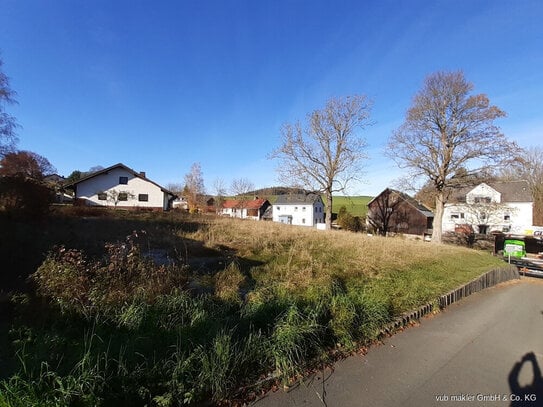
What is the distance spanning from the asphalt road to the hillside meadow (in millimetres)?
326

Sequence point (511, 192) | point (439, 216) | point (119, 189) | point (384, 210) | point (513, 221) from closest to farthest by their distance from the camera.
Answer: point (439, 216) → point (119, 189) → point (513, 221) → point (511, 192) → point (384, 210)

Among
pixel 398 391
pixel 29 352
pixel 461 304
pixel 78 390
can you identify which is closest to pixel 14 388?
pixel 78 390

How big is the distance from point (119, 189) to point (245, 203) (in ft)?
114

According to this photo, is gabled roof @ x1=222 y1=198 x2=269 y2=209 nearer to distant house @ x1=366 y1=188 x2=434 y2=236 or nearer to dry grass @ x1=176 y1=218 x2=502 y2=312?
distant house @ x1=366 y1=188 x2=434 y2=236

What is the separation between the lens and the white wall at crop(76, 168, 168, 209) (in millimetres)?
36812

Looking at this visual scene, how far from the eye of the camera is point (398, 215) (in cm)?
4553

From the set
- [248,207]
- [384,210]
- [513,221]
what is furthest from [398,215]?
[248,207]

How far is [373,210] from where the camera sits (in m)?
48.4

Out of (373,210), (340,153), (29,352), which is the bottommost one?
(29,352)

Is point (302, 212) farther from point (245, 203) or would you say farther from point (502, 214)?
point (502, 214)

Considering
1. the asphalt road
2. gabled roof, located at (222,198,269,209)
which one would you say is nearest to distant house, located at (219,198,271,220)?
gabled roof, located at (222,198,269,209)

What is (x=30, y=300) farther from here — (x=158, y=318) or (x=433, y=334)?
(x=433, y=334)

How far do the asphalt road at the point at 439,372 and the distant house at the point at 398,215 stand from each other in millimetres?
38433

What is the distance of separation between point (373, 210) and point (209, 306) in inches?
1832
